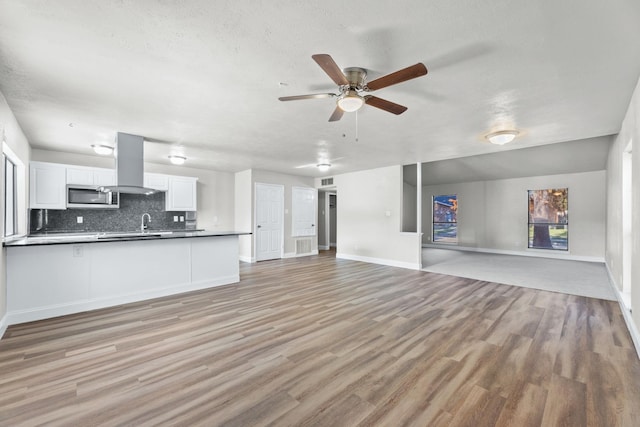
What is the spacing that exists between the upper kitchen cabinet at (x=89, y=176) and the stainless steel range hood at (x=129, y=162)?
139 centimetres

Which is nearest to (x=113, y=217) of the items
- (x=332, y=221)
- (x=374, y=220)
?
(x=374, y=220)

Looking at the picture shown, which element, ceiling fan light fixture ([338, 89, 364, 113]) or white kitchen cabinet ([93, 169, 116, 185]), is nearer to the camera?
ceiling fan light fixture ([338, 89, 364, 113])

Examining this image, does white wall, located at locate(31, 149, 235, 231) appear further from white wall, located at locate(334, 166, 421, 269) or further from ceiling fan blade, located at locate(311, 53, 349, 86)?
ceiling fan blade, located at locate(311, 53, 349, 86)

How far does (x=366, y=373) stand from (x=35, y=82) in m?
4.00

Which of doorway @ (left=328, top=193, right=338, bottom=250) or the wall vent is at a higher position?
doorway @ (left=328, top=193, right=338, bottom=250)

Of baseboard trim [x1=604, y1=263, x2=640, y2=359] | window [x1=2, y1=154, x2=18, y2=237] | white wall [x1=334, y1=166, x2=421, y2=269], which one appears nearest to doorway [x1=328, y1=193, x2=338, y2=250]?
white wall [x1=334, y1=166, x2=421, y2=269]

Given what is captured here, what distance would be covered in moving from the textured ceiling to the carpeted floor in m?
2.57

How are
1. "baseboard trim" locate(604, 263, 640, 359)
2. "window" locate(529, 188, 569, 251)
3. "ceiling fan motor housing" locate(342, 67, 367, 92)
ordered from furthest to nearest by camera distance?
1. "window" locate(529, 188, 569, 251)
2. "baseboard trim" locate(604, 263, 640, 359)
3. "ceiling fan motor housing" locate(342, 67, 367, 92)

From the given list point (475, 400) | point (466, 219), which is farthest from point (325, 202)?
point (475, 400)

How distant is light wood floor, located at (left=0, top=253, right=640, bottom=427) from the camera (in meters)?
1.79

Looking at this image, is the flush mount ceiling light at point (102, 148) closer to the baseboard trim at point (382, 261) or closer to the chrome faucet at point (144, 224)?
the chrome faucet at point (144, 224)

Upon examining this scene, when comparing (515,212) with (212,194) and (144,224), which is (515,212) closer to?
(212,194)

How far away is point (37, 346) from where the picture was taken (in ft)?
8.84

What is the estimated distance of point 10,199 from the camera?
4406 mm
